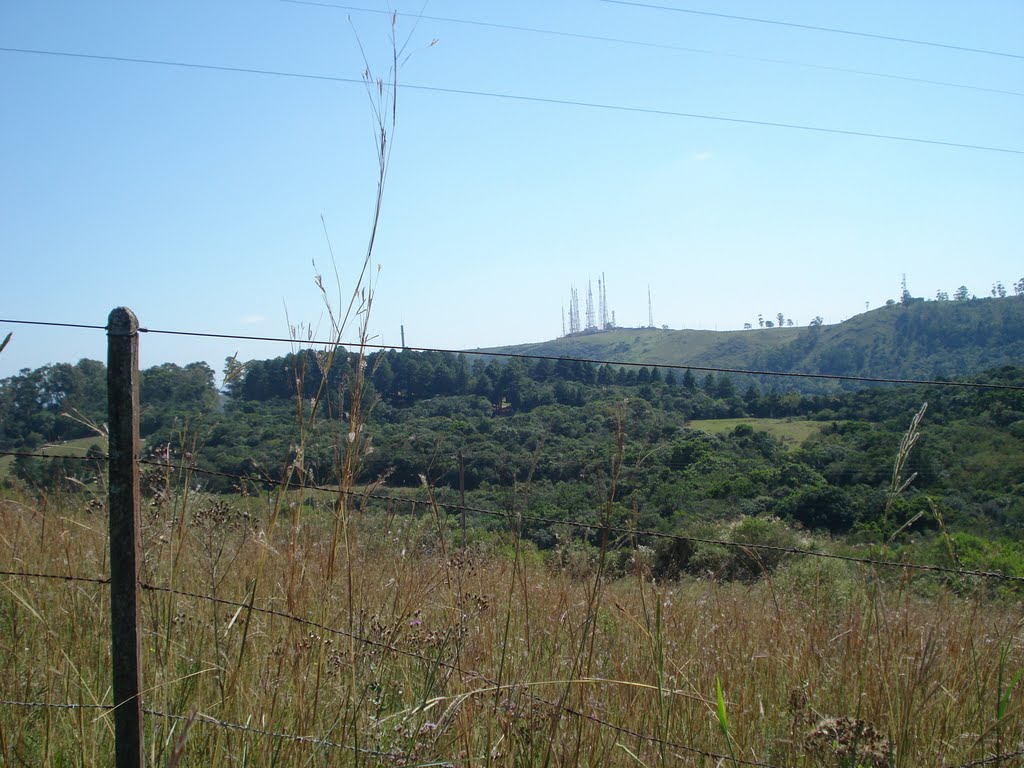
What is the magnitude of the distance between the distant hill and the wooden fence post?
4350 cm

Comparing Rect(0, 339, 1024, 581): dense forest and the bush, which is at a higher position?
Rect(0, 339, 1024, 581): dense forest

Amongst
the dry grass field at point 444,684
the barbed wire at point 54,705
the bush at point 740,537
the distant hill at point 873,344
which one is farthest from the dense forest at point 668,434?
the distant hill at point 873,344

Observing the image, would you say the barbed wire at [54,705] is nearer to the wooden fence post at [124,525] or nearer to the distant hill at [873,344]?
the wooden fence post at [124,525]

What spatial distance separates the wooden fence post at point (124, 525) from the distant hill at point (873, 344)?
43505 mm

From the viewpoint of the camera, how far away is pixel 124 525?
1680mm

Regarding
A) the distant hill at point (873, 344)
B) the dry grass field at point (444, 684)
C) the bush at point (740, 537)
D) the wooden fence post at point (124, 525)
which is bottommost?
the bush at point (740, 537)

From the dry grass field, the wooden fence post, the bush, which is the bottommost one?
the bush

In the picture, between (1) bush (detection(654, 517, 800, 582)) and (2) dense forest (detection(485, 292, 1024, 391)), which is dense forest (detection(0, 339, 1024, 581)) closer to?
(1) bush (detection(654, 517, 800, 582))

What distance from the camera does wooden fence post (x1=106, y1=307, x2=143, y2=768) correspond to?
5.43 feet

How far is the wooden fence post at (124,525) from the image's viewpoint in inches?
65.2

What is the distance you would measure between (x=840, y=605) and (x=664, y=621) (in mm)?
2472

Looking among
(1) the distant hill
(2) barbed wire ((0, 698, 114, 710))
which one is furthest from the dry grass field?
(1) the distant hill

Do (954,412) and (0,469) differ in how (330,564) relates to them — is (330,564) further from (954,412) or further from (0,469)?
(954,412)

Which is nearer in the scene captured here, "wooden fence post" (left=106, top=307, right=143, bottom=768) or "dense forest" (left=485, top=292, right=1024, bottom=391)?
"wooden fence post" (left=106, top=307, right=143, bottom=768)
